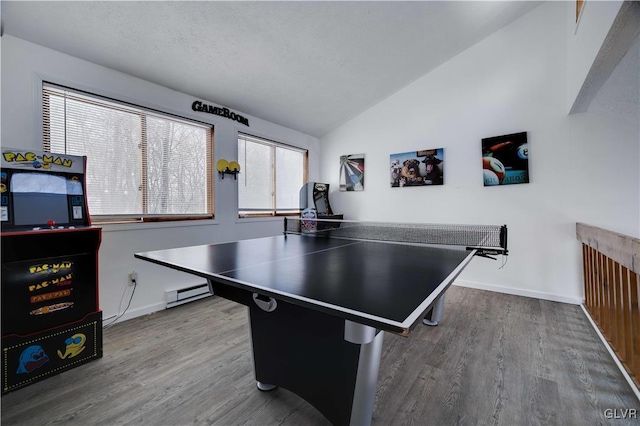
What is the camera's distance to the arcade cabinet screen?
1.73 meters

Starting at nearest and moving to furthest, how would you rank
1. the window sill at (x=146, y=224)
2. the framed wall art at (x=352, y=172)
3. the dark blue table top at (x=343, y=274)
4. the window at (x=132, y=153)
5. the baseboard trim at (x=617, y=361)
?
the dark blue table top at (x=343, y=274)
the baseboard trim at (x=617, y=361)
the window at (x=132, y=153)
the window sill at (x=146, y=224)
the framed wall art at (x=352, y=172)

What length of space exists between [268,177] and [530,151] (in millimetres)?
3586

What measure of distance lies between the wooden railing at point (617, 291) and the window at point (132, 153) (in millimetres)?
3761

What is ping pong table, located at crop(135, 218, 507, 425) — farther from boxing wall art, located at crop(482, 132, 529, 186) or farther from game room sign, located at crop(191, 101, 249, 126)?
game room sign, located at crop(191, 101, 249, 126)

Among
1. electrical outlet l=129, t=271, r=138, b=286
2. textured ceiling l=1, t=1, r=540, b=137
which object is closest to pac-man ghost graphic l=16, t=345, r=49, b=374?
electrical outlet l=129, t=271, r=138, b=286

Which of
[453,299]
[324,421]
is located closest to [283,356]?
[324,421]

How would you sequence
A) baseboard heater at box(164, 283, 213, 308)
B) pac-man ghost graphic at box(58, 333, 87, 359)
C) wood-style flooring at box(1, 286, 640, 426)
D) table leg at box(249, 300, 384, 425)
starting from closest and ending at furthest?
table leg at box(249, 300, 384, 425) < wood-style flooring at box(1, 286, 640, 426) < pac-man ghost graphic at box(58, 333, 87, 359) < baseboard heater at box(164, 283, 213, 308)

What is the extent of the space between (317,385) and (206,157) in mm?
2924

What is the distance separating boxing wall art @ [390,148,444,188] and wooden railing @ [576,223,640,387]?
1.72 meters

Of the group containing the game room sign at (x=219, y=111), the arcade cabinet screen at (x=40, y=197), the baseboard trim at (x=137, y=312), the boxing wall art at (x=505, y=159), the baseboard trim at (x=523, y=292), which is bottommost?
the baseboard trim at (x=523, y=292)

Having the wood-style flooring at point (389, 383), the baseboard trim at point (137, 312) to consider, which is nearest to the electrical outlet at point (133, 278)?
the baseboard trim at point (137, 312)

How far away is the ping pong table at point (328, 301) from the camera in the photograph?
Result: 0.86 m

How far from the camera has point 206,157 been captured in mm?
3398

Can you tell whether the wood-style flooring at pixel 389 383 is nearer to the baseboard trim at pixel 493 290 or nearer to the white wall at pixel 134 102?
the baseboard trim at pixel 493 290
